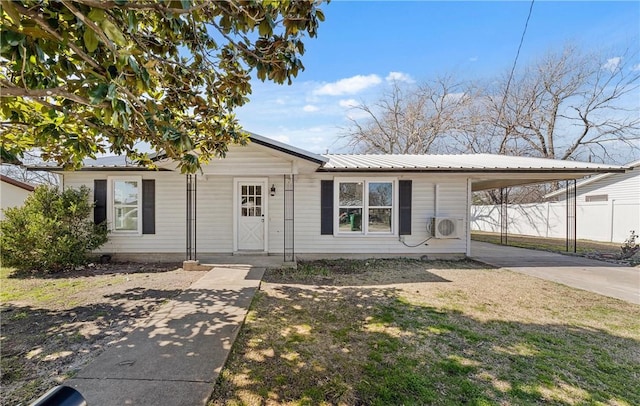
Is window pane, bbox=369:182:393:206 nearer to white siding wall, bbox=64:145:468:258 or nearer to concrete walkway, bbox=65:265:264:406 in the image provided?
white siding wall, bbox=64:145:468:258

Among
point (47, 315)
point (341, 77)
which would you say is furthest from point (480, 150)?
point (47, 315)

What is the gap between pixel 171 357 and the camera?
10.2ft

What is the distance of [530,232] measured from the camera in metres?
18.2

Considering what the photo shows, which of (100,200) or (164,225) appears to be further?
(164,225)

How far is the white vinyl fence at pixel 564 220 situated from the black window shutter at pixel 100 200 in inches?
807

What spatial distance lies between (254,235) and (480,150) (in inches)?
846

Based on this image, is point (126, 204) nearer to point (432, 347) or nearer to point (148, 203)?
point (148, 203)

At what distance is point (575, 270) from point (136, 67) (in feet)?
33.9

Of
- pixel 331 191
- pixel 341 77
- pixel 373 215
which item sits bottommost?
pixel 373 215

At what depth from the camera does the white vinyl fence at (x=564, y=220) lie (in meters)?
13.3

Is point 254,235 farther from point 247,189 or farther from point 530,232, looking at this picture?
point 530,232

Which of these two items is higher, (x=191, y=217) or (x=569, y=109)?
(x=569, y=109)

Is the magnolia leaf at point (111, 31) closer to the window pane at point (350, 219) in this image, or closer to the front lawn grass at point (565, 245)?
the window pane at point (350, 219)

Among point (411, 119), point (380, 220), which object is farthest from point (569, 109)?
point (380, 220)
